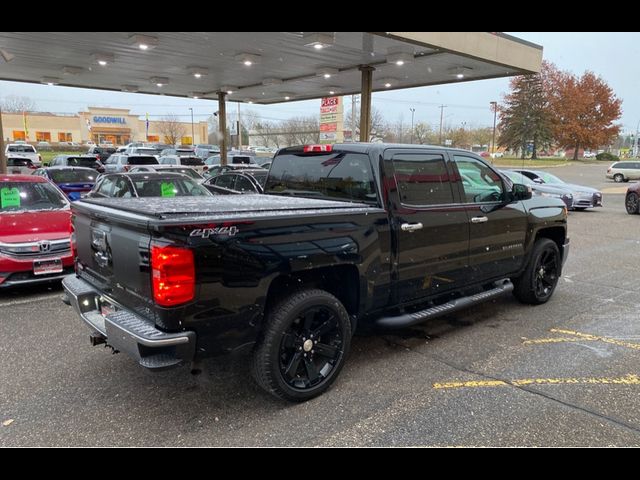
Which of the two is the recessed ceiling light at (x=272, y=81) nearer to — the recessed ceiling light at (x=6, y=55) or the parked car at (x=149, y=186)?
the recessed ceiling light at (x=6, y=55)

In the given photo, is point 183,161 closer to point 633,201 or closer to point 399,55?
point 399,55

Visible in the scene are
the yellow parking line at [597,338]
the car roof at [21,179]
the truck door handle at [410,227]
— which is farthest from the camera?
the car roof at [21,179]

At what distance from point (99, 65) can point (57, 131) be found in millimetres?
77183

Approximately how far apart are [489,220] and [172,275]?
3.52 metres

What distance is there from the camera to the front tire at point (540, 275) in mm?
5770

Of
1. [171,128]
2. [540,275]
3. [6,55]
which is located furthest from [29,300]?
[171,128]

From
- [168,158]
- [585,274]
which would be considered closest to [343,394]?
[585,274]

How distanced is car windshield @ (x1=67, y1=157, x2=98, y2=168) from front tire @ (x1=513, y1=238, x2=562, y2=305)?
1932 cm

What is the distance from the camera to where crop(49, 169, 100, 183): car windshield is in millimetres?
12258

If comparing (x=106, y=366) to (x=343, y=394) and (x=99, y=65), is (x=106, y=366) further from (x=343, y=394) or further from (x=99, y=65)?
(x=99, y=65)

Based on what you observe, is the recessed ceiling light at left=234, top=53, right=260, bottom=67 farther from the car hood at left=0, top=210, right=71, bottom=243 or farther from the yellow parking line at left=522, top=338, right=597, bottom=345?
the yellow parking line at left=522, top=338, right=597, bottom=345

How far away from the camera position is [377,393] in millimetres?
3676

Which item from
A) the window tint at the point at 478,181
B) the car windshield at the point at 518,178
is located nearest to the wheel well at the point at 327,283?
the window tint at the point at 478,181

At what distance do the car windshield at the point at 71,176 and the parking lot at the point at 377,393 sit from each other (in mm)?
7843
